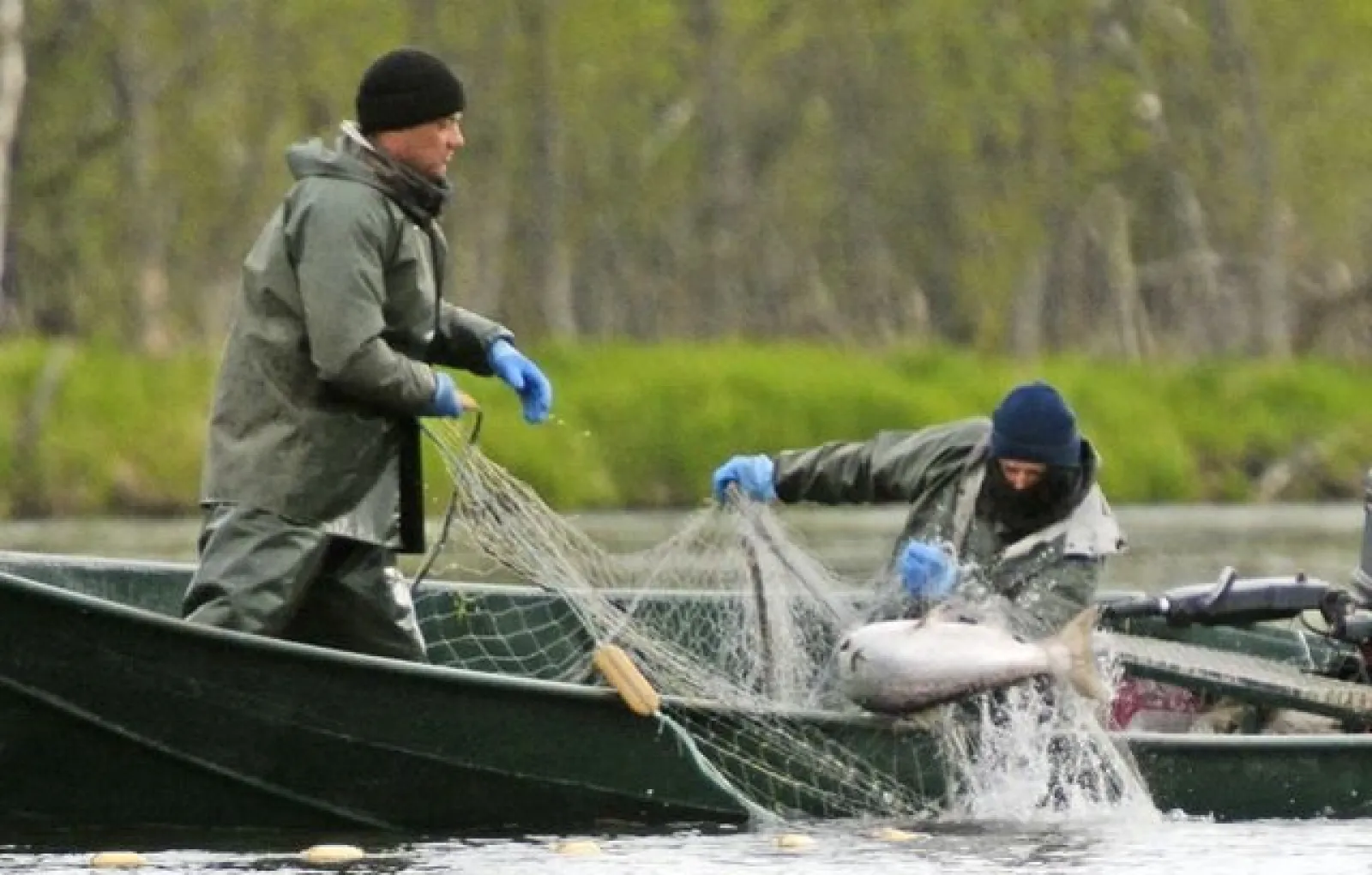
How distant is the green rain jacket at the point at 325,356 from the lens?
10195 millimetres

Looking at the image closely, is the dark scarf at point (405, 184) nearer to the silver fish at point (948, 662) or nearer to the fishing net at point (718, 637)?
the fishing net at point (718, 637)

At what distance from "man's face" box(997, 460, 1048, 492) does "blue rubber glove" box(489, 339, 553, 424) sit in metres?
1.28

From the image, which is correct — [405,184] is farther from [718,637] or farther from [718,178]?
[718,178]

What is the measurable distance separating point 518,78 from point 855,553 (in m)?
23.8

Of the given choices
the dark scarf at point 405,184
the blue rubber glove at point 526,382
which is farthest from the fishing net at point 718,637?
the dark scarf at point 405,184

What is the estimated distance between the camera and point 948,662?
35.2 ft

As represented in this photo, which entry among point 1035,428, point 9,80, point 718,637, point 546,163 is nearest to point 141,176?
point 546,163

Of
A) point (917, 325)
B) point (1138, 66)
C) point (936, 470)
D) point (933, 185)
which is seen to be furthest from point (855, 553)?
point (917, 325)

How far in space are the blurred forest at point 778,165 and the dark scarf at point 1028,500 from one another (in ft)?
84.9

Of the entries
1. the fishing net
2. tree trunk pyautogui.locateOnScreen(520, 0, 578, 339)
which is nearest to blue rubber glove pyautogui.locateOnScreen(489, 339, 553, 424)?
the fishing net

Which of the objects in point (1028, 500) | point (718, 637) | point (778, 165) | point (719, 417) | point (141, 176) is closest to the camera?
point (1028, 500)

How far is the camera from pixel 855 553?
73.7 ft

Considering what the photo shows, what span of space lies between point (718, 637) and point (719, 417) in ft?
65.8

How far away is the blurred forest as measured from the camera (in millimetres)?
42812
